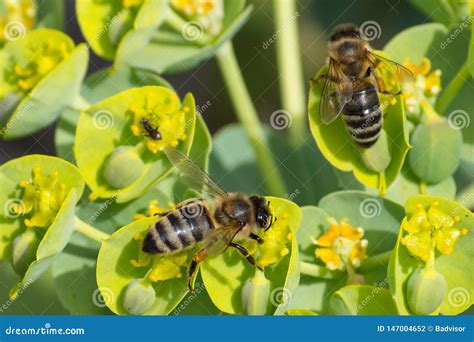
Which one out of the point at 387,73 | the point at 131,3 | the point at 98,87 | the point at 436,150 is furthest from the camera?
the point at 98,87

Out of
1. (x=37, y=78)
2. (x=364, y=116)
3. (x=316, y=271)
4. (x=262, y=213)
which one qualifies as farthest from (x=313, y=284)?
(x=37, y=78)

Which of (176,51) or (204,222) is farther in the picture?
(176,51)

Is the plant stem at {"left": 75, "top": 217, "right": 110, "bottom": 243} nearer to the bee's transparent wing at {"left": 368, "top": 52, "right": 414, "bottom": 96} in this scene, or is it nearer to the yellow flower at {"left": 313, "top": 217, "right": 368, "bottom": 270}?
the yellow flower at {"left": 313, "top": 217, "right": 368, "bottom": 270}

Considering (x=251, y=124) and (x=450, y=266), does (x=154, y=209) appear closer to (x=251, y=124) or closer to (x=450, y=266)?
(x=251, y=124)

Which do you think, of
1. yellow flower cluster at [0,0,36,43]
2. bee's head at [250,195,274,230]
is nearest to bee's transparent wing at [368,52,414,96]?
bee's head at [250,195,274,230]

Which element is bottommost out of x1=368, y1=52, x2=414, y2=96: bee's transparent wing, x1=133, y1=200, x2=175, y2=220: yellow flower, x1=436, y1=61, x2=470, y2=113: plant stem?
x1=133, y1=200, x2=175, y2=220: yellow flower

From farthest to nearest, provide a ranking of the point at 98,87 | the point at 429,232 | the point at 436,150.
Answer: the point at 98,87 → the point at 436,150 → the point at 429,232

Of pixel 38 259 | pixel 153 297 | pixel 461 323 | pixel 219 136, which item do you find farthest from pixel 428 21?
pixel 38 259
